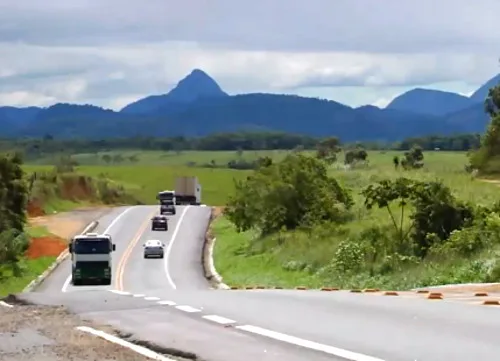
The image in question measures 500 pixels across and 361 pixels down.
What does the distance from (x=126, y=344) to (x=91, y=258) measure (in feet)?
120

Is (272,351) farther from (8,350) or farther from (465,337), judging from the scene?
(8,350)

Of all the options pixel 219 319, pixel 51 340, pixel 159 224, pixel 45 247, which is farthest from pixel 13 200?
pixel 51 340

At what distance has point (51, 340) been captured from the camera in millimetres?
13680

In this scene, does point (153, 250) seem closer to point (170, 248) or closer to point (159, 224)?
point (170, 248)

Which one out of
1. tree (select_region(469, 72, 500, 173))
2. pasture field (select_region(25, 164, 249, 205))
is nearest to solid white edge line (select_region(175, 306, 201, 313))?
tree (select_region(469, 72, 500, 173))

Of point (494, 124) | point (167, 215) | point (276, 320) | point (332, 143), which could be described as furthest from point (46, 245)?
point (332, 143)

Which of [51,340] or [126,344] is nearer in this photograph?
[126,344]

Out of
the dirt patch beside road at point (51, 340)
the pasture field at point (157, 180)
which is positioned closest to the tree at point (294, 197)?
the dirt patch beside road at point (51, 340)

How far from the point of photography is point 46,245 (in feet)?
229

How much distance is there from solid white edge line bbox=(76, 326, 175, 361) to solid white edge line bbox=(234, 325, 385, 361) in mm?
1504

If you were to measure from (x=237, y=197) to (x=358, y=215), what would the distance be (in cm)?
1322

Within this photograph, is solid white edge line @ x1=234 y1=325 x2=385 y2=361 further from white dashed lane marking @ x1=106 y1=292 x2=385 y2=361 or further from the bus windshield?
the bus windshield

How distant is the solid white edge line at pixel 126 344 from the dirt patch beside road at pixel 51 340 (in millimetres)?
105

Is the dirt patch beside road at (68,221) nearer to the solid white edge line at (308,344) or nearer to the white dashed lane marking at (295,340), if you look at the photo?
the white dashed lane marking at (295,340)
